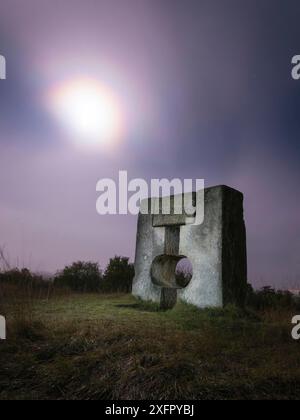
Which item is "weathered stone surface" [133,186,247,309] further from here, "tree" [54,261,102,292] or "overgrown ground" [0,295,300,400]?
"tree" [54,261,102,292]

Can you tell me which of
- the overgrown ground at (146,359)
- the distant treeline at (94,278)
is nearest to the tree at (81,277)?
the distant treeline at (94,278)

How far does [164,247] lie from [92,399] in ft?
13.6

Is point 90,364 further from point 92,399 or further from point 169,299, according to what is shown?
point 169,299

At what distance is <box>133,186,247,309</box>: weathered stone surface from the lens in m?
5.41

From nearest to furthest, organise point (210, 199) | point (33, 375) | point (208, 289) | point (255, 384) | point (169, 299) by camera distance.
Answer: point (255, 384)
point (33, 375)
point (208, 289)
point (210, 199)
point (169, 299)

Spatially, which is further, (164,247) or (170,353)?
(164,247)

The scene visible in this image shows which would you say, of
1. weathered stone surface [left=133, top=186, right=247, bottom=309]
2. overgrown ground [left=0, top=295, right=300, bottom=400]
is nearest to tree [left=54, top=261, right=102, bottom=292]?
weathered stone surface [left=133, top=186, right=247, bottom=309]

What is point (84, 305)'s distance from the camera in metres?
5.95

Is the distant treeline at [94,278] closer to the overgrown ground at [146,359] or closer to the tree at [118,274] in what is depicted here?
the tree at [118,274]

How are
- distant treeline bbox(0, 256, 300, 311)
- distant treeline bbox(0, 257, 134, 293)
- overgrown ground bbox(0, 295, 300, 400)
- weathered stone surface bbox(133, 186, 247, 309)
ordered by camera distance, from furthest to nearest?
distant treeline bbox(0, 257, 134, 293) → distant treeline bbox(0, 256, 300, 311) → weathered stone surface bbox(133, 186, 247, 309) → overgrown ground bbox(0, 295, 300, 400)

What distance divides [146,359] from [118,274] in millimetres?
6914

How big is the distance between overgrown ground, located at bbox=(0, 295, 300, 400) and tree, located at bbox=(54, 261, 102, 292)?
17.4 feet
